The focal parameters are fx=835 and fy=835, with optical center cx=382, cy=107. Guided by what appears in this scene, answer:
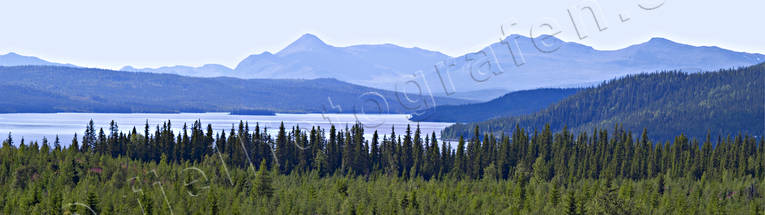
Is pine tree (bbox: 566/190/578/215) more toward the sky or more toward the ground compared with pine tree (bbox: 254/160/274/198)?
more toward the ground

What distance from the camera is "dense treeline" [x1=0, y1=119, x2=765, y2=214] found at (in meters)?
115

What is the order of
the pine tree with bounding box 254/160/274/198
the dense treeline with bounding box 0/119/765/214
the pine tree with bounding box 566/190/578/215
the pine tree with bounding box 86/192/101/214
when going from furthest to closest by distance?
1. the pine tree with bounding box 254/160/274/198
2. the pine tree with bounding box 566/190/578/215
3. the dense treeline with bounding box 0/119/765/214
4. the pine tree with bounding box 86/192/101/214

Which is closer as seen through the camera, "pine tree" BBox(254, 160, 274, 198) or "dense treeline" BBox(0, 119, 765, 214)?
"dense treeline" BBox(0, 119, 765, 214)

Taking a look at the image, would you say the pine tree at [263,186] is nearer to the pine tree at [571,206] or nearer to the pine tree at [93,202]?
the pine tree at [93,202]

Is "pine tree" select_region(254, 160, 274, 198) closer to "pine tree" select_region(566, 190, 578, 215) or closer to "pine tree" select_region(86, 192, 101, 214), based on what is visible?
"pine tree" select_region(86, 192, 101, 214)

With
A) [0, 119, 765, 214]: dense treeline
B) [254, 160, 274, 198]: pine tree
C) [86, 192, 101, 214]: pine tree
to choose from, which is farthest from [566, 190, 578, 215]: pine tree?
[86, 192, 101, 214]: pine tree

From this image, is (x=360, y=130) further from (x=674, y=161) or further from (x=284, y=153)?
(x=674, y=161)

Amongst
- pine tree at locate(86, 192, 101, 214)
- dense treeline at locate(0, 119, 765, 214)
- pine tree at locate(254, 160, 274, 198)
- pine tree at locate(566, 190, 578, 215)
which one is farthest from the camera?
pine tree at locate(254, 160, 274, 198)

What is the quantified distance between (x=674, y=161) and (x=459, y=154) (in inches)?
2051

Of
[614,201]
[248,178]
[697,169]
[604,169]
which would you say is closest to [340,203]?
[248,178]

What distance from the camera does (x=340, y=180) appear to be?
141m

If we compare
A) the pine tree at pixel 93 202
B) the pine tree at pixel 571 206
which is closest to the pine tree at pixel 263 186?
the pine tree at pixel 93 202

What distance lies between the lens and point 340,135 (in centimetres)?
19475

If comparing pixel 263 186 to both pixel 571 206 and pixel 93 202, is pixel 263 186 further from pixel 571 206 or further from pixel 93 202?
pixel 571 206
